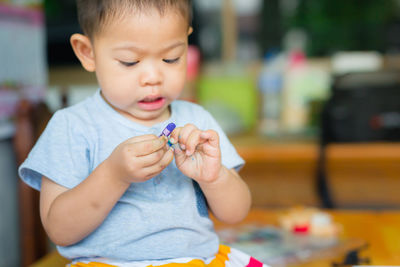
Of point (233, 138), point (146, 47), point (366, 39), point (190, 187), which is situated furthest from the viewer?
point (366, 39)

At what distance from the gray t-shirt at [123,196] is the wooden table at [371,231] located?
0.56 metres

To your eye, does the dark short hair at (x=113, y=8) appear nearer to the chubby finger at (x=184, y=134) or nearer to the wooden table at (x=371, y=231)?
the chubby finger at (x=184, y=134)

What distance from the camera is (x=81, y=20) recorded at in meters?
0.68

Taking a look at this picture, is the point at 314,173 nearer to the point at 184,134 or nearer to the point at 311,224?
the point at 311,224

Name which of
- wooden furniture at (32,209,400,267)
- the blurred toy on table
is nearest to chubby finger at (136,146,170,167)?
wooden furniture at (32,209,400,267)

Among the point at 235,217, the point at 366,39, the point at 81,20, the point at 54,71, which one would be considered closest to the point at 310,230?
the point at 235,217

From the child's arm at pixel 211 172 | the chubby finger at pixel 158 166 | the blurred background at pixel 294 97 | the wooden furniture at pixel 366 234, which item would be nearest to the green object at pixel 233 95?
the blurred background at pixel 294 97

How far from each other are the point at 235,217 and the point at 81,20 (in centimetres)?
40

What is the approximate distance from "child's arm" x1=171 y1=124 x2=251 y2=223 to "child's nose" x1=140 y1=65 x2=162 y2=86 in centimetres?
8

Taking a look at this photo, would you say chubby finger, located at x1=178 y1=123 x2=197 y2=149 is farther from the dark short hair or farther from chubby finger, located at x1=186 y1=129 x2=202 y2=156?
the dark short hair

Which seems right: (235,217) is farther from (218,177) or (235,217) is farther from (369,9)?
(369,9)

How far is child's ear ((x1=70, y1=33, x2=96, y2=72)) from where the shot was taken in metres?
0.68

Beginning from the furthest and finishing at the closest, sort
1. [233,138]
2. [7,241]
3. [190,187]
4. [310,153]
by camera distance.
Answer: [233,138] → [310,153] → [7,241] → [190,187]

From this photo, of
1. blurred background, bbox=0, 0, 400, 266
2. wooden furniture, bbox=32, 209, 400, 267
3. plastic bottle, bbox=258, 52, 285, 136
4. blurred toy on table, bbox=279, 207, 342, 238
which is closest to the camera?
wooden furniture, bbox=32, 209, 400, 267
